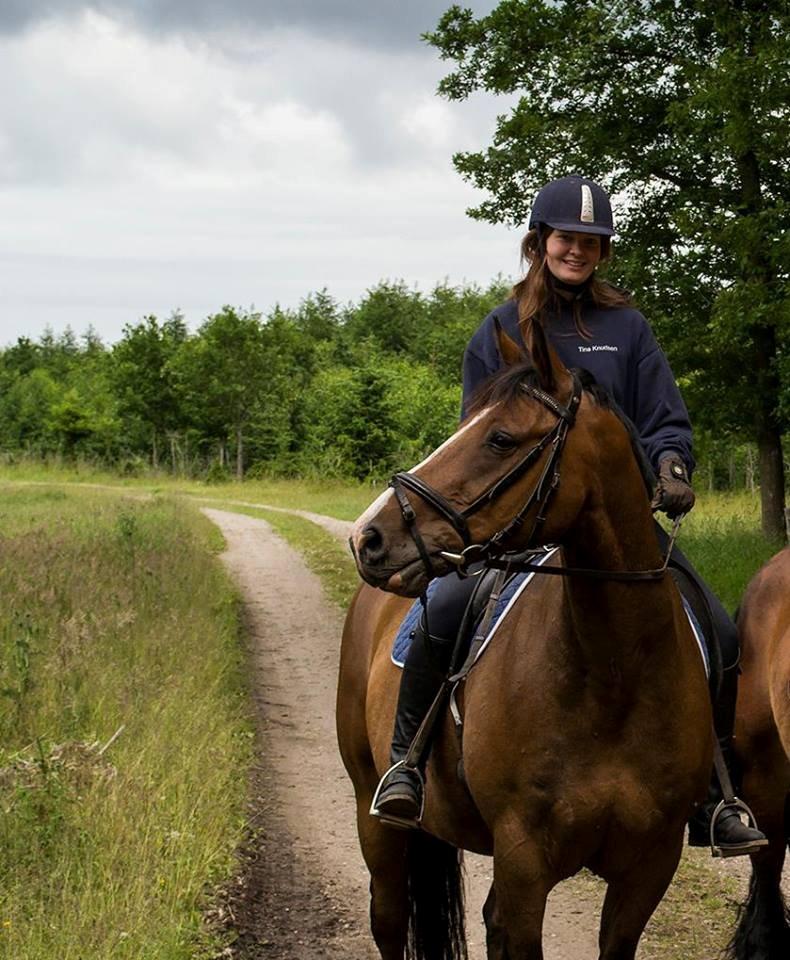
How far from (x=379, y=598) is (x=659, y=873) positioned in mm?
1898

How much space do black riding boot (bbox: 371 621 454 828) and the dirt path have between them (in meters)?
1.28

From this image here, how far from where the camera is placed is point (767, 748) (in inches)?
207

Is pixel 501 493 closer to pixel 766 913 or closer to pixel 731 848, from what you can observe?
pixel 731 848

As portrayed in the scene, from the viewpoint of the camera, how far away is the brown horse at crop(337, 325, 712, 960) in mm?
3195

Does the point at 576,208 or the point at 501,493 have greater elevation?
the point at 576,208

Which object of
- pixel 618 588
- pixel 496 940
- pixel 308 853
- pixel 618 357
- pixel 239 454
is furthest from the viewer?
pixel 239 454

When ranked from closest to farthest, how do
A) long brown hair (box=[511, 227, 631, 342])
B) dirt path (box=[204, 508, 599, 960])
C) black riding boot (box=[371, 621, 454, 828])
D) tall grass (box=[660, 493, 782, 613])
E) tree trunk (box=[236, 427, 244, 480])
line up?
long brown hair (box=[511, 227, 631, 342])
black riding boot (box=[371, 621, 454, 828])
dirt path (box=[204, 508, 599, 960])
tall grass (box=[660, 493, 782, 613])
tree trunk (box=[236, 427, 244, 480])

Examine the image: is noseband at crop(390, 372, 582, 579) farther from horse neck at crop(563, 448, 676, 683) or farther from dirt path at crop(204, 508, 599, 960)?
dirt path at crop(204, 508, 599, 960)

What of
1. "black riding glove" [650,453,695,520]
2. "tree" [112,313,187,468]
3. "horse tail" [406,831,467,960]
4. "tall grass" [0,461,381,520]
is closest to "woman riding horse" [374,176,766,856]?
"black riding glove" [650,453,695,520]

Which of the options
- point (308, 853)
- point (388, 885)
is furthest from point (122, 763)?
point (388, 885)

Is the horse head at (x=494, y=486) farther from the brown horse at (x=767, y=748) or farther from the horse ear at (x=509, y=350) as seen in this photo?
the brown horse at (x=767, y=748)

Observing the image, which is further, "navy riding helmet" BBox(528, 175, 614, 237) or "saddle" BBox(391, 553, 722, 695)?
"saddle" BBox(391, 553, 722, 695)

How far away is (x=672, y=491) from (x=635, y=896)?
128 centimetres

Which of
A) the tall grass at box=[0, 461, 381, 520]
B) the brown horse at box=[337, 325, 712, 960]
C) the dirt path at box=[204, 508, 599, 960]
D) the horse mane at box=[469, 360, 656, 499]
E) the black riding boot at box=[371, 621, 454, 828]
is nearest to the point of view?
the brown horse at box=[337, 325, 712, 960]
